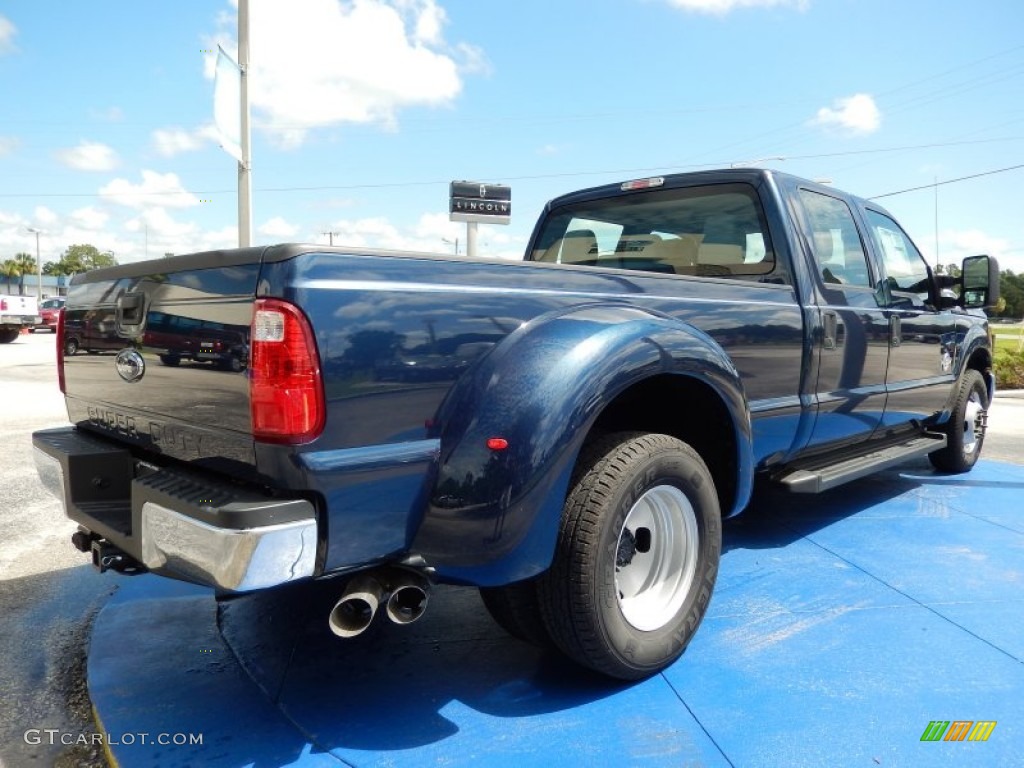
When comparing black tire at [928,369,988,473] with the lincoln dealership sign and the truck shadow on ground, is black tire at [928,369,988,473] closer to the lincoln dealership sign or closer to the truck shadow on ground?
the truck shadow on ground

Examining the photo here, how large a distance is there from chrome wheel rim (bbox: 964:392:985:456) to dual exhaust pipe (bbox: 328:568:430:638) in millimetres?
4947

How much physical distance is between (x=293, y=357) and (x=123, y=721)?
1413mm

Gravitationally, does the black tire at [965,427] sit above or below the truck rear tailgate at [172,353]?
below

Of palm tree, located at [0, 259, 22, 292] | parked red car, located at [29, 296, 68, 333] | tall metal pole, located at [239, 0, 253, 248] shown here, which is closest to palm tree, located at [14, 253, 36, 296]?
palm tree, located at [0, 259, 22, 292]

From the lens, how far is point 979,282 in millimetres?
4898

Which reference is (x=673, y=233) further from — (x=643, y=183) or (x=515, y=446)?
(x=515, y=446)

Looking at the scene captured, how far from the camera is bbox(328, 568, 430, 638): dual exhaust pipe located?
6.57 ft

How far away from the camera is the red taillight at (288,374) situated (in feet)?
5.95

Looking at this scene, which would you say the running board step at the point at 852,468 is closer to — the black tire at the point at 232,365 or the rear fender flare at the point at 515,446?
the rear fender flare at the point at 515,446

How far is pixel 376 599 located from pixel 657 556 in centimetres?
115

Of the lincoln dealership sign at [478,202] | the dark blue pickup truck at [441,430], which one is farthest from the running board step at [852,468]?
the lincoln dealership sign at [478,202]

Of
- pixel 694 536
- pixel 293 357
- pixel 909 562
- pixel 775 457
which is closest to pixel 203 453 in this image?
pixel 293 357

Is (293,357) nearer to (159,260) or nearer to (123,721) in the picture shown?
(159,260)

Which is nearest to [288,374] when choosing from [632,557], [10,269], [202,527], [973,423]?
[202,527]
